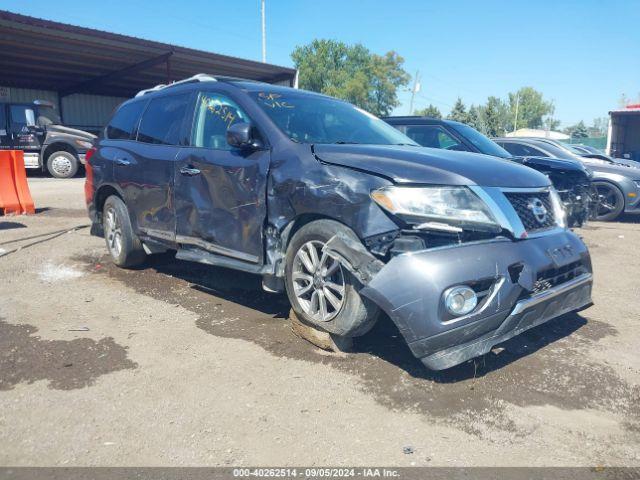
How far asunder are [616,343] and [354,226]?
84.9 inches

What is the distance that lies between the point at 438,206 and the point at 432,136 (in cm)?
Result: 482

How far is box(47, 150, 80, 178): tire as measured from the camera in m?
15.7

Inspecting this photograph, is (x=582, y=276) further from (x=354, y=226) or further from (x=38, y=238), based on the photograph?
(x=38, y=238)

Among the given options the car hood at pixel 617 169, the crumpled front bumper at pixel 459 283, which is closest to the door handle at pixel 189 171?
the crumpled front bumper at pixel 459 283

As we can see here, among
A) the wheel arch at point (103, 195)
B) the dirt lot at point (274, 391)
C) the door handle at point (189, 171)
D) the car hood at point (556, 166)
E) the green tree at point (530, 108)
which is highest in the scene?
the green tree at point (530, 108)

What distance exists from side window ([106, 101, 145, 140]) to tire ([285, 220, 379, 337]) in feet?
9.40

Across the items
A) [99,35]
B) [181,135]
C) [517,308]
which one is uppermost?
[99,35]

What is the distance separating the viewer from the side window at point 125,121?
5.47 meters

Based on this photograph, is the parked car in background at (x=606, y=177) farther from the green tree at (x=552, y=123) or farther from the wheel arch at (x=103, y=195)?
the green tree at (x=552, y=123)

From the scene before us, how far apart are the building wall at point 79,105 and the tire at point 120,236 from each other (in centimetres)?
2081

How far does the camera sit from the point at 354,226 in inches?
125

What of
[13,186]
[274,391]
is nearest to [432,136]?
[274,391]

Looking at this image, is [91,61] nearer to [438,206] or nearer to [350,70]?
[438,206]

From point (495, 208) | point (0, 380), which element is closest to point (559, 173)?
point (495, 208)
